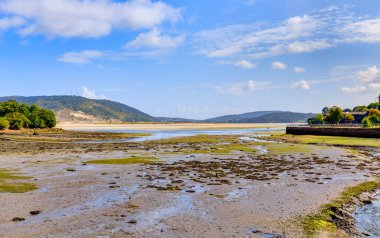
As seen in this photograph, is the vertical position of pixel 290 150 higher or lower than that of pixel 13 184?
higher

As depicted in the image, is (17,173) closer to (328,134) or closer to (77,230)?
(77,230)

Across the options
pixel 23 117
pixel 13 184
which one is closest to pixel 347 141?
pixel 13 184

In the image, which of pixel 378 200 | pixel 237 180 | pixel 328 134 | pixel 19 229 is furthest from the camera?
pixel 328 134

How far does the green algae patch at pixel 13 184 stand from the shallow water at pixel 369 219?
1759cm

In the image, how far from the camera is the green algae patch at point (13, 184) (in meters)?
20.8

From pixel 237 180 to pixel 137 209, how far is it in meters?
9.74

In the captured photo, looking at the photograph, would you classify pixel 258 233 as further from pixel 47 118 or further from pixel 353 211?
pixel 47 118

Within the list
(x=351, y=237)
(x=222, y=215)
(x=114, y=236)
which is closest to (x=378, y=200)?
(x=351, y=237)

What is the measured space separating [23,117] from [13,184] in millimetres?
107719

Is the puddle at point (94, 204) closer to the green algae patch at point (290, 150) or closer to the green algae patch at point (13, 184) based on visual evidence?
the green algae patch at point (13, 184)

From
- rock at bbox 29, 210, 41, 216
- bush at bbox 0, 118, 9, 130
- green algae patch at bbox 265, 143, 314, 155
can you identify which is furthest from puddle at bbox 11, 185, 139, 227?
bush at bbox 0, 118, 9, 130

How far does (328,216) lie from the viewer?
15.1 metres

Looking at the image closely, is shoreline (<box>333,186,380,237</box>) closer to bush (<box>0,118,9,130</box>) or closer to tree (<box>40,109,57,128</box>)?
bush (<box>0,118,9,130</box>)

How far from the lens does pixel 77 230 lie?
13.3 meters
